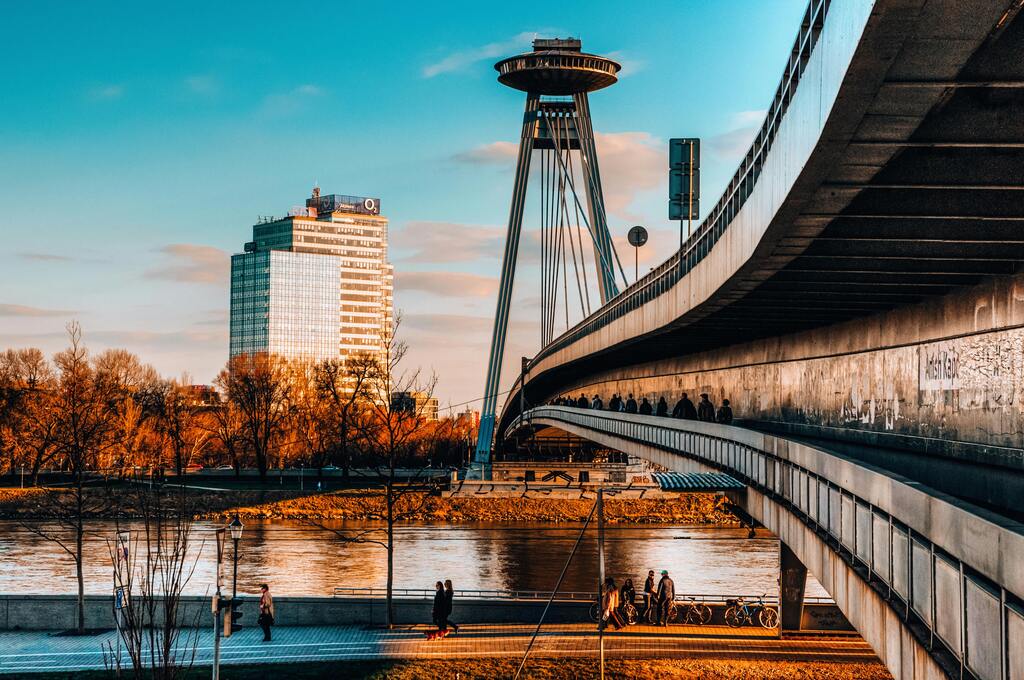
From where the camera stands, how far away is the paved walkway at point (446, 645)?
19.3m

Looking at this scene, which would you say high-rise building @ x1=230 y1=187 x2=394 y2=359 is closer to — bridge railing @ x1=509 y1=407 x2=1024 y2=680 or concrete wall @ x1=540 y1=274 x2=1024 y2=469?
concrete wall @ x1=540 y1=274 x2=1024 y2=469

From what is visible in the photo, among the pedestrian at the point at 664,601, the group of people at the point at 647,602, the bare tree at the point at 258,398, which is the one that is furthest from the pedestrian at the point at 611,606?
the bare tree at the point at 258,398

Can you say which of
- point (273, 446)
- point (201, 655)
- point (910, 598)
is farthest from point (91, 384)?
point (910, 598)

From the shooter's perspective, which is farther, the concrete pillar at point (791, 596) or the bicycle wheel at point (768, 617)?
the bicycle wheel at point (768, 617)

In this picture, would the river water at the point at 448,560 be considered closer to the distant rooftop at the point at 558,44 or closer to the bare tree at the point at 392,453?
the bare tree at the point at 392,453

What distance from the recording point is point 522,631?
827 inches

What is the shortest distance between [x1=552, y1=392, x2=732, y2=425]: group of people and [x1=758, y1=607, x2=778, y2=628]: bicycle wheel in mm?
3853

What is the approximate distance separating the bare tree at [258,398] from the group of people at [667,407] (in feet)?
73.0

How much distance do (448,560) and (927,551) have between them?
3365 cm

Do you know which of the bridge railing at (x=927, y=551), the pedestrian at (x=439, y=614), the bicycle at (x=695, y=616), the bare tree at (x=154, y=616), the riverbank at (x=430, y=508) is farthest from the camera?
the riverbank at (x=430, y=508)

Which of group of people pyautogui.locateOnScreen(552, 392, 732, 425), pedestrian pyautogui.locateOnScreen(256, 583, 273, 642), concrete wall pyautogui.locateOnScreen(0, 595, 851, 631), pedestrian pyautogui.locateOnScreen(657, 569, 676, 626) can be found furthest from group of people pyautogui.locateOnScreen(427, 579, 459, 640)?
group of people pyautogui.locateOnScreen(552, 392, 732, 425)

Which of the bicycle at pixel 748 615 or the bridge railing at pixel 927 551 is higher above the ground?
the bridge railing at pixel 927 551

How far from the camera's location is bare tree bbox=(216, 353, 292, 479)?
2813 inches

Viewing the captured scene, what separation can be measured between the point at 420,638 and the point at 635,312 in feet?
30.5
